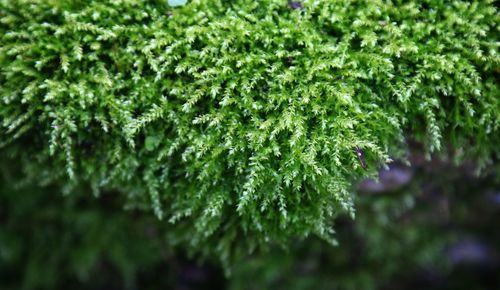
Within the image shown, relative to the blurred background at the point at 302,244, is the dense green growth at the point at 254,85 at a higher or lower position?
higher

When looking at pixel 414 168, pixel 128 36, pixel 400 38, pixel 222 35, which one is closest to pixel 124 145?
pixel 128 36

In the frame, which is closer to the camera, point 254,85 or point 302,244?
point 254,85

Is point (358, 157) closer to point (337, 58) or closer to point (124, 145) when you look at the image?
point (337, 58)

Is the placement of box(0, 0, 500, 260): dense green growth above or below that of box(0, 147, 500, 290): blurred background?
above

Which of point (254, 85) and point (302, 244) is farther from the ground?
point (254, 85)
